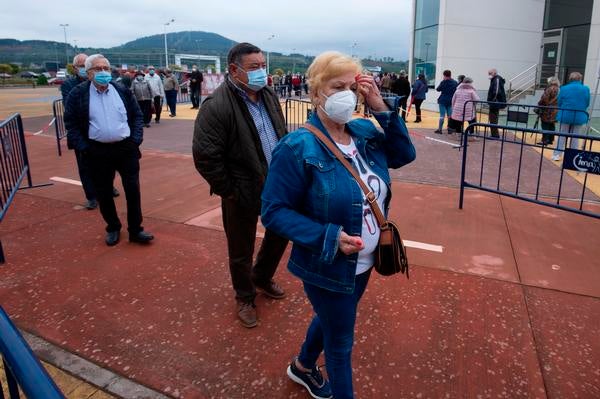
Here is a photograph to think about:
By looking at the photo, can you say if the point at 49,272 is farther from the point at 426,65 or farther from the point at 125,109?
the point at 426,65

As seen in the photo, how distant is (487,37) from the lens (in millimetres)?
20266

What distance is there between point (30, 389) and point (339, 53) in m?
1.72

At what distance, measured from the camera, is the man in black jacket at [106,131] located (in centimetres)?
444

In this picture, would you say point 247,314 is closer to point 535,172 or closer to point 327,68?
point 327,68

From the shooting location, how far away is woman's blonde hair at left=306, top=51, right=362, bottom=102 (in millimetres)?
2002

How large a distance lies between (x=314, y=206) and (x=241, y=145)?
119 cm

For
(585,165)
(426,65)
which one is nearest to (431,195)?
(585,165)

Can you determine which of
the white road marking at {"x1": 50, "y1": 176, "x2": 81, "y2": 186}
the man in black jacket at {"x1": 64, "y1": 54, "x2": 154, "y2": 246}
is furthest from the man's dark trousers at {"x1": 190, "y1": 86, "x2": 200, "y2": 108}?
the man in black jacket at {"x1": 64, "y1": 54, "x2": 154, "y2": 246}

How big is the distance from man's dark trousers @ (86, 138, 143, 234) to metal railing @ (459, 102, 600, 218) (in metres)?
3.87

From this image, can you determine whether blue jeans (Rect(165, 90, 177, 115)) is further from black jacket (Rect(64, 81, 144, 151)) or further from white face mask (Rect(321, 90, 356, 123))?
white face mask (Rect(321, 90, 356, 123))

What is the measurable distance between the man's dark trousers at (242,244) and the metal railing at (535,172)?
3.18 m

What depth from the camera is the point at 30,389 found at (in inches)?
43.4

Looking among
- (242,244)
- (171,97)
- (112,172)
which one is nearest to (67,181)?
(112,172)

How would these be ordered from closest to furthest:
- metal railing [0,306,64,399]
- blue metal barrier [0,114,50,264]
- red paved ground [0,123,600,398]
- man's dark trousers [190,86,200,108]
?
metal railing [0,306,64,399] < red paved ground [0,123,600,398] < blue metal barrier [0,114,50,264] < man's dark trousers [190,86,200,108]
